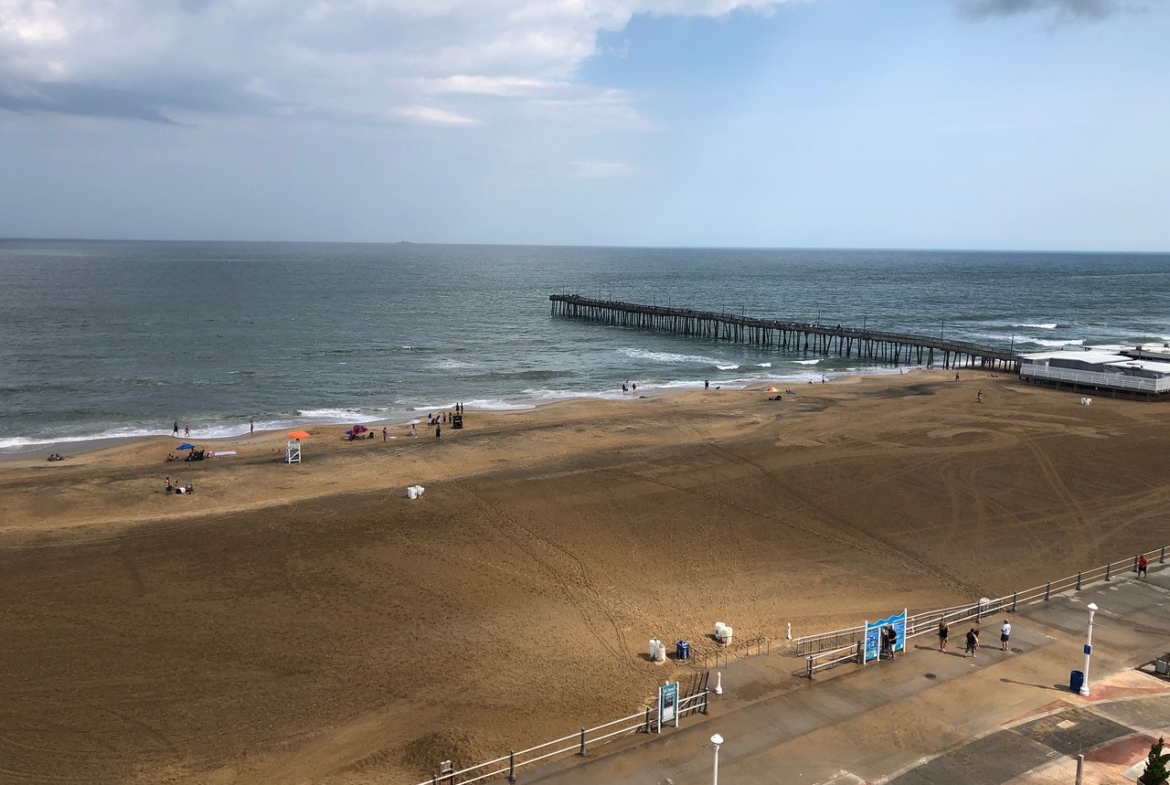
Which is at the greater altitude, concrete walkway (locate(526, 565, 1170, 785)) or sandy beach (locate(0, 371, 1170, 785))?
concrete walkway (locate(526, 565, 1170, 785))

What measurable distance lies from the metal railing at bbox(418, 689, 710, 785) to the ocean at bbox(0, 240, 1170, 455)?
34485 mm

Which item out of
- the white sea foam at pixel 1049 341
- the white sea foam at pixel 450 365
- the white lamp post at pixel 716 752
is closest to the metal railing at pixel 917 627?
the white lamp post at pixel 716 752

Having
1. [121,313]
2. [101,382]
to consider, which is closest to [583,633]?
[101,382]

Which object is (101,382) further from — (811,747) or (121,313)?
(811,747)

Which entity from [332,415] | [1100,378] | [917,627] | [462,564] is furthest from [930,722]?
[1100,378]

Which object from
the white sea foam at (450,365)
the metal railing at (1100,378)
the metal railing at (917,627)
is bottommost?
the metal railing at (917,627)

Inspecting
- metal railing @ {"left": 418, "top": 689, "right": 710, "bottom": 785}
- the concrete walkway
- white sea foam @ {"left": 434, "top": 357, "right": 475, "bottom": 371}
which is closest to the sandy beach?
metal railing @ {"left": 418, "top": 689, "right": 710, "bottom": 785}

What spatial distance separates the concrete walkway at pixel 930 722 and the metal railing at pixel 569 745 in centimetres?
25

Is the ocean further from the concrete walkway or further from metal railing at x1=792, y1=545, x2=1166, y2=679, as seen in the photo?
the concrete walkway

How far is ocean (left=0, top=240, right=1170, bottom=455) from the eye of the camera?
50.2 m

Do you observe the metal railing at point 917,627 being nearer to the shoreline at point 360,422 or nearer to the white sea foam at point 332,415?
the shoreline at point 360,422

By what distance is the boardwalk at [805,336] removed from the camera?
67.3 meters

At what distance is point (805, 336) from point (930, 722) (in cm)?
7112

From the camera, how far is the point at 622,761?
45.1 feet
